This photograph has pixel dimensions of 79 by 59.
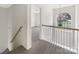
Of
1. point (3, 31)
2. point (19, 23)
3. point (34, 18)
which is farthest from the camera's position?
point (34, 18)

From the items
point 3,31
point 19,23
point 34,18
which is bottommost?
point 3,31

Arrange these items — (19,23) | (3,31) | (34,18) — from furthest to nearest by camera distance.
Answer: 1. (34,18)
2. (3,31)
3. (19,23)

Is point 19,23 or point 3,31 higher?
point 19,23

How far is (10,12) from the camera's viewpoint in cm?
210

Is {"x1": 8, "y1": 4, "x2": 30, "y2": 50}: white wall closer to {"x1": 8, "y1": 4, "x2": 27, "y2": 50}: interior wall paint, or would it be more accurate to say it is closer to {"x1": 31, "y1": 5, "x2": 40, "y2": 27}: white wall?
{"x1": 8, "y1": 4, "x2": 27, "y2": 50}: interior wall paint

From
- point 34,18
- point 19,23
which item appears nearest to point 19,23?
point 19,23

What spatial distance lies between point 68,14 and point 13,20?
4.41ft

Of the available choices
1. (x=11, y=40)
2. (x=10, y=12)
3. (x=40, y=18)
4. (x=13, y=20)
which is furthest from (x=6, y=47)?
(x=40, y=18)

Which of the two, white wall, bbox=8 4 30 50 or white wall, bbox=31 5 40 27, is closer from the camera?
white wall, bbox=8 4 30 50

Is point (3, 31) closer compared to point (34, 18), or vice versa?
point (3, 31)

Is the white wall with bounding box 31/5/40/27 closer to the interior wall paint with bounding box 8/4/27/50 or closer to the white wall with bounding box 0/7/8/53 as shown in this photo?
the interior wall paint with bounding box 8/4/27/50

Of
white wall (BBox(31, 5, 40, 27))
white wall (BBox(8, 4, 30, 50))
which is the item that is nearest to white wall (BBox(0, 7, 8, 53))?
white wall (BBox(8, 4, 30, 50))

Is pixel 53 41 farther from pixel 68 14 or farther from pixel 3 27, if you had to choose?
pixel 3 27

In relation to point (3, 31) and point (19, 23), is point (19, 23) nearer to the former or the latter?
point (19, 23)
